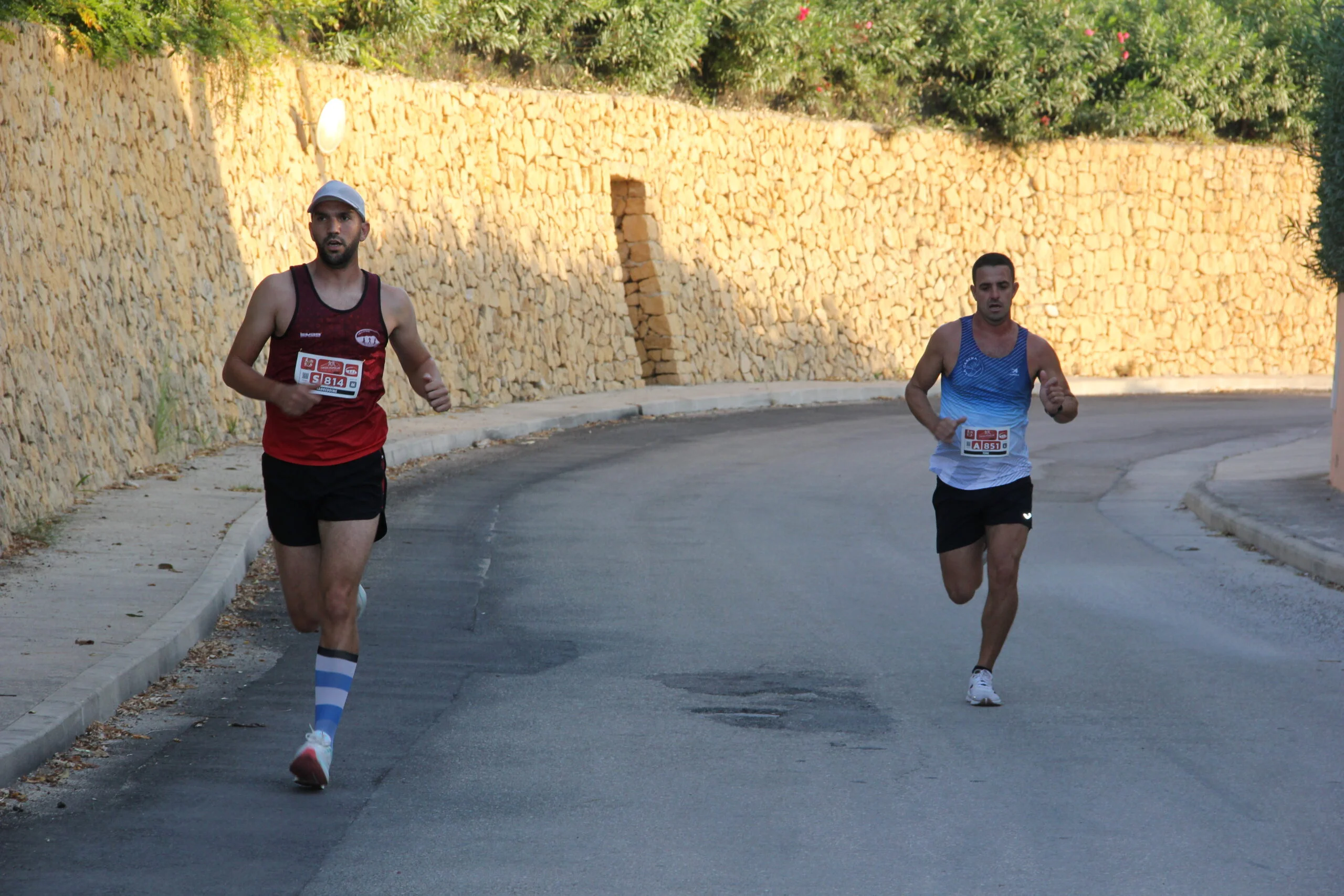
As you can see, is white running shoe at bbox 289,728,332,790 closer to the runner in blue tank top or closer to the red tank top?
the red tank top

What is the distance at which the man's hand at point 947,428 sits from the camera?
7.21 metres

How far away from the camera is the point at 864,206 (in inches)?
1245

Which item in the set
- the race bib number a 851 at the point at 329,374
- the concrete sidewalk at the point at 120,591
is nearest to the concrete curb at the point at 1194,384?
the concrete sidewalk at the point at 120,591

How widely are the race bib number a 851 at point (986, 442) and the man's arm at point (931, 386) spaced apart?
0.07 metres

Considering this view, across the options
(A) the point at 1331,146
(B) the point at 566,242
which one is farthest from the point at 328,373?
(B) the point at 566,242

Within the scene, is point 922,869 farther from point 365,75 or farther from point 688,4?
point 688,4

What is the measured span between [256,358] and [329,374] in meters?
0.28

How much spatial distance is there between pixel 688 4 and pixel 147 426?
52.8 ft

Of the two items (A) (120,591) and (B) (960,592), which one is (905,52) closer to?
(A) (120,591)

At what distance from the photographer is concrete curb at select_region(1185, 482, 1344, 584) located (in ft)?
34.7

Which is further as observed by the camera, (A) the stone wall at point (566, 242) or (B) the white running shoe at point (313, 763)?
(A) the stone wall at point (566, 242)

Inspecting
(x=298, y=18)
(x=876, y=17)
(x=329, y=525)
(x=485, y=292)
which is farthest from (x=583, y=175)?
(x=329, y=525)

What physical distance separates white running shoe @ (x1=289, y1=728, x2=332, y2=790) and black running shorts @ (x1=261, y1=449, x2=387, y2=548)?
77 centimetres

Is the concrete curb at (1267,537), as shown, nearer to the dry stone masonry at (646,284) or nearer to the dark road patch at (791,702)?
the dark road patch at (791,702)
